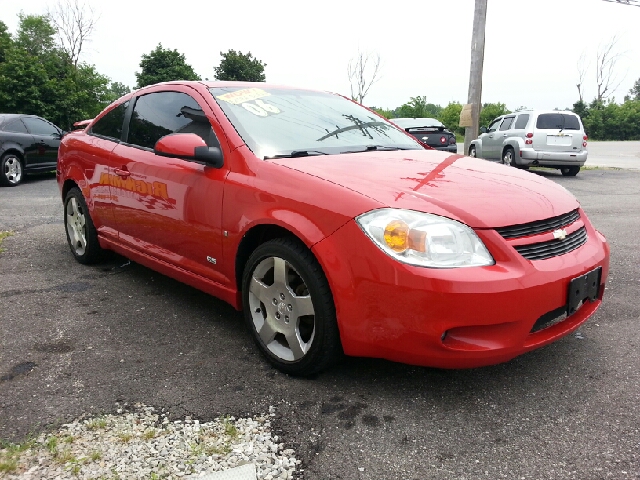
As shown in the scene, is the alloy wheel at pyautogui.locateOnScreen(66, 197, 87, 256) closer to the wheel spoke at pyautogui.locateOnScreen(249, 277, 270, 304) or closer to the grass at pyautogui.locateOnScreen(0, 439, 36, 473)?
the wheel spoke at pyautogui.locateOnScreen(249, 277, 270, 304)

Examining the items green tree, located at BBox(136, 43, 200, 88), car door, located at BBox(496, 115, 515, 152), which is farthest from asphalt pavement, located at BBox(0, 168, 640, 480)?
green tree, located at BBox(136, 43, 200, 88)

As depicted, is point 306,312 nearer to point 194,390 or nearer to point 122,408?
point 194,390

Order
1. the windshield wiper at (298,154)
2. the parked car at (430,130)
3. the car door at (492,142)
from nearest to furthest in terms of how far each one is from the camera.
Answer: the windshield wiper at (298,154) < the car door at (492,142) < the parked car at (430,130)

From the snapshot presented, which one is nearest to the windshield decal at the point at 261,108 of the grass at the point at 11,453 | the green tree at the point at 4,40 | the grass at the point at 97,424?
the grass at the point at 97,424

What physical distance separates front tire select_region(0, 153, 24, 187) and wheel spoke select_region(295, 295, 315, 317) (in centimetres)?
982

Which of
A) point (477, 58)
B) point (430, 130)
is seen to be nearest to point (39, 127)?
point (477, 58)

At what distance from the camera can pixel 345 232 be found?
2281mm

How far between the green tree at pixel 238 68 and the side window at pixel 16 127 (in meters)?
35.5

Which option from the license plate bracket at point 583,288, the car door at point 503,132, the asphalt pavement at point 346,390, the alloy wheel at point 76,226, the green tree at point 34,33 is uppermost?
the green tree at point 34,33

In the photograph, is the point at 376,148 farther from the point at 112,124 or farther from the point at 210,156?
the point at 112,124

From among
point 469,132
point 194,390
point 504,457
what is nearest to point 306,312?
point 194,390

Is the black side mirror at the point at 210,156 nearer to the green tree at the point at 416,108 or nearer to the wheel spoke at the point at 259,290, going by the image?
the wheel spoke at the point at 259,290

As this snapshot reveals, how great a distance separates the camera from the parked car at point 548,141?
1224 cm

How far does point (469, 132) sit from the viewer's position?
1187 centimetres
